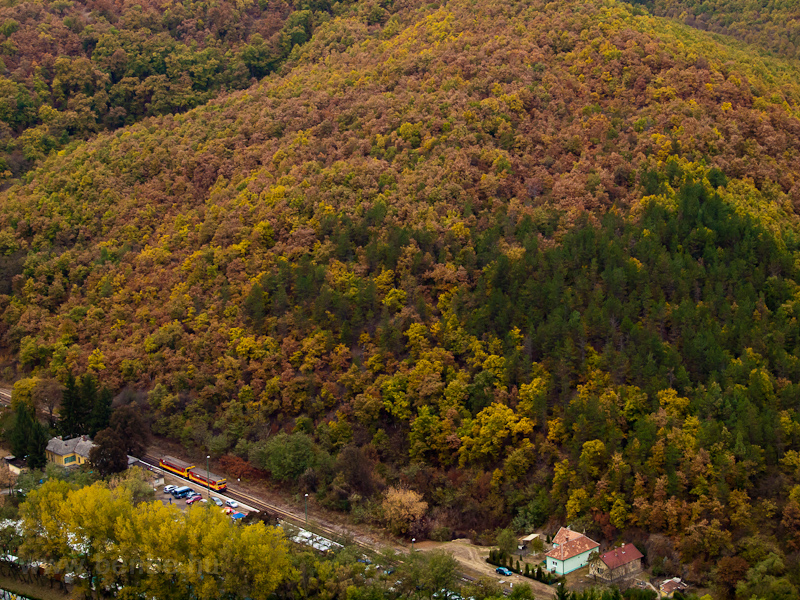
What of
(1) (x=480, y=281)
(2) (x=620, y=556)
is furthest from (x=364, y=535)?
(1) (x=480, y=281)

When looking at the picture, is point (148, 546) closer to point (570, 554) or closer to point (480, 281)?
point (570, 554)

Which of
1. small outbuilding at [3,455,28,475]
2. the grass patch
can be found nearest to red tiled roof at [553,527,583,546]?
the grass patch

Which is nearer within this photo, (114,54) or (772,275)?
(772,275)

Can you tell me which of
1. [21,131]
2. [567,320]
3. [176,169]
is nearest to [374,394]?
[567,320]

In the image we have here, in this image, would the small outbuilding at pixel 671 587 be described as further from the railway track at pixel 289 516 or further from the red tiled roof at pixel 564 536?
the railway track at pixel 289 516

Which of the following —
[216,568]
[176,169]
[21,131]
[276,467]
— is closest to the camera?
[216,568]

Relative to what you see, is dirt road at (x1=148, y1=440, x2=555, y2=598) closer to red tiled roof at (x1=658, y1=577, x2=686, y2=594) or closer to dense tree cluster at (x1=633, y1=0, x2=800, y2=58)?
red tiled roof at (x1=658, y1=577, x2=686, y2=594)

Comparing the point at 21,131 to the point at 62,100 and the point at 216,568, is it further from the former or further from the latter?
the point at 216,568
